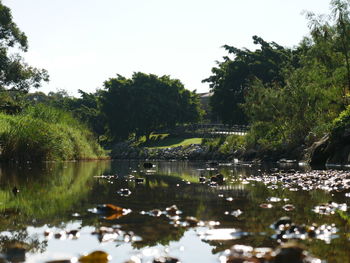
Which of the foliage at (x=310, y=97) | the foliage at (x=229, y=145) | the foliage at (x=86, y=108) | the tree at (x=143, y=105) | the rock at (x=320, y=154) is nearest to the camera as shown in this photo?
the rock at (x=320, y=154)

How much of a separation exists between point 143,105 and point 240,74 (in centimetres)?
2126

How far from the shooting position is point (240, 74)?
59500 millimetres

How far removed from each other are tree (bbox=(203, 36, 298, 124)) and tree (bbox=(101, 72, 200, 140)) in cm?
1615

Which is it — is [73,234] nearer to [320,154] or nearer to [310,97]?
[320,154]

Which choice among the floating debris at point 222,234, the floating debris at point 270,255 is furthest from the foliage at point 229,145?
the floating debris at point 270,255

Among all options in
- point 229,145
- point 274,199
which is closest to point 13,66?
point 229,145

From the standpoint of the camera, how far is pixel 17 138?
22.2m

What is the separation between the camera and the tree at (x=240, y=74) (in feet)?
190

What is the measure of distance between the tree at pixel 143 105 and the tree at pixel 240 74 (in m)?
16.1

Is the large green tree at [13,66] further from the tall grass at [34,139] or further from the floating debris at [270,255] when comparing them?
the floating debris at [270,255]

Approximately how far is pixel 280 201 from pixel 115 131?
7213 cm

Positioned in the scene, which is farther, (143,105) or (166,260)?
(143,105)

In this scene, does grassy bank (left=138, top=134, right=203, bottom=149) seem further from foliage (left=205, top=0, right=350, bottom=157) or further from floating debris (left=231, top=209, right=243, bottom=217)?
floating debris (left=231, top=209, right=243, bottom=217)

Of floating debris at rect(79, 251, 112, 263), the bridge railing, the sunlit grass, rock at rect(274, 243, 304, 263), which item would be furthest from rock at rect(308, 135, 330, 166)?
the sunlit grass
